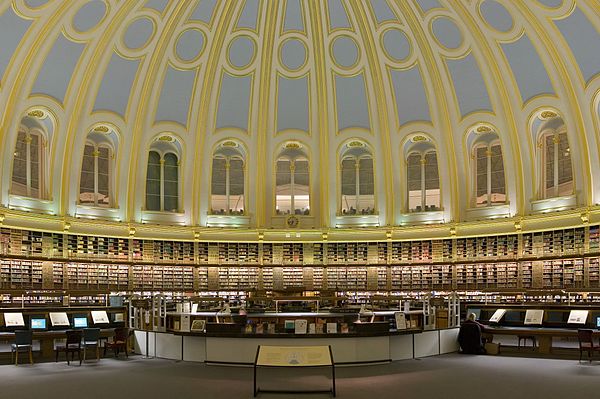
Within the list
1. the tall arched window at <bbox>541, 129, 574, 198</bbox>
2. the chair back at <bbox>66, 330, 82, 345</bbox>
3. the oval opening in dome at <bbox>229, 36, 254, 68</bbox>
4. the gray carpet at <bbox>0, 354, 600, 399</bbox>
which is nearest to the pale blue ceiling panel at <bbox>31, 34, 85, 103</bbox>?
the oval opening in dome at <bbox>229, 36, 254, 68</bbox>

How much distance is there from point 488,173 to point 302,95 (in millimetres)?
8813

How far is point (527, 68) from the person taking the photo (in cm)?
2708

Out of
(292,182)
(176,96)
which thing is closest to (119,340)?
(176,96)

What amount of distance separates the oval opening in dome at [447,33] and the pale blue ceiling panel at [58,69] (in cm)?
1379

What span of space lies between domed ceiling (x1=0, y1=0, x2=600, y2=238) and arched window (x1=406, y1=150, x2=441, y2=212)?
0.35m

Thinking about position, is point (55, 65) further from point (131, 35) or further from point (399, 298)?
point (399, 298)

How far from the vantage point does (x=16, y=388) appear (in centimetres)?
1294

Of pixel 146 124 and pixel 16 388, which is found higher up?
pixel 146 124

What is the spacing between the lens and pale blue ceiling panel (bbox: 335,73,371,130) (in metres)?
30.7

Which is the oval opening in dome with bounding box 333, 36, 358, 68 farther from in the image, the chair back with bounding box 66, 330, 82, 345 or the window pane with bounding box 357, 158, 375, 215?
the chair back with bounding box 66, 330, 82, 345

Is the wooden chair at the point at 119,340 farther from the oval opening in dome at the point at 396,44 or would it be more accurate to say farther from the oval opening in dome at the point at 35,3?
the oval opening in dome at the point at 396,44

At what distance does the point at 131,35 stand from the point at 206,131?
5526mm

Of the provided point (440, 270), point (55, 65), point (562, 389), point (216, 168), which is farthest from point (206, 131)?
point (562, 389)

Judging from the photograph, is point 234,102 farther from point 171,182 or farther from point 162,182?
point 162,182
